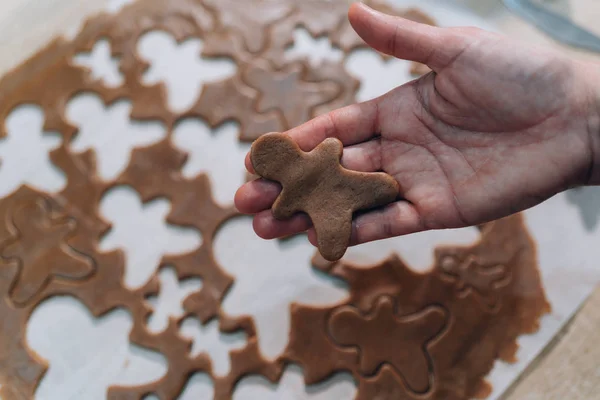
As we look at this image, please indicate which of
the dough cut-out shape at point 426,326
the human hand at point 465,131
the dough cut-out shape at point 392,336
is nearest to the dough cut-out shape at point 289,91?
the human hand at point 465,131

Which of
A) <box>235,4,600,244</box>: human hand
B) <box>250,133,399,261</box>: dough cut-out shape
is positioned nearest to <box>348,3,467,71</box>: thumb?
<box>235,4,600,244</box>: human hand

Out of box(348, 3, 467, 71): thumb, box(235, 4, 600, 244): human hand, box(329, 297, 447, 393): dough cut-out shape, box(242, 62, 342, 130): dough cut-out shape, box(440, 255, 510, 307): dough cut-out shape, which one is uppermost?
box(348, 3, 467, 71): thumb

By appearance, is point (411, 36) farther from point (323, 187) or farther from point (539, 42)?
point (539, 42)

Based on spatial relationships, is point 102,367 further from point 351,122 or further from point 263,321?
point 351,122

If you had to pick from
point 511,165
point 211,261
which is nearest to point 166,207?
point 211,261

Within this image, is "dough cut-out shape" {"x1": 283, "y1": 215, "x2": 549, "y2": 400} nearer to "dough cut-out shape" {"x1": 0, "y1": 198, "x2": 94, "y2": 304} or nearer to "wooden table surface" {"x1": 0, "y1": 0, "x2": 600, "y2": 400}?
"wooden table surface" {"x1": 0, "y1": 0, "x2": 600, "y2": 400}

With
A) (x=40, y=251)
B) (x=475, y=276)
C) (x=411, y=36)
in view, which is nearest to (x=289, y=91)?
(x=411, y=36)
